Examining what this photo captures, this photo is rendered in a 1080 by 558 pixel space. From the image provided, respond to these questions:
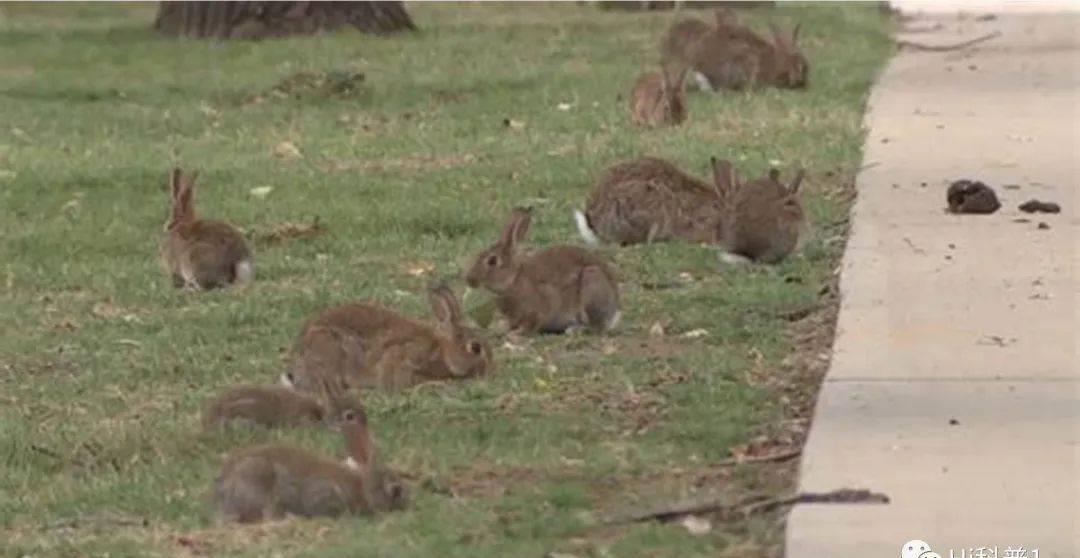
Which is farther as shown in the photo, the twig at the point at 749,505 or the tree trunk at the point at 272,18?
the tree trunk at the point at 272,18

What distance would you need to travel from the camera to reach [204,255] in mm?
10742

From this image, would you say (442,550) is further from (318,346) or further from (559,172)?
(559,172)

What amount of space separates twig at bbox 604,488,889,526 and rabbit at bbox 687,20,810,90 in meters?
10.2

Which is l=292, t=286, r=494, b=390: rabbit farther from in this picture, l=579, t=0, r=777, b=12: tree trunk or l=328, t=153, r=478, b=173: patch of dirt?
l=579, t=0, r=777, b=12: tree trunk

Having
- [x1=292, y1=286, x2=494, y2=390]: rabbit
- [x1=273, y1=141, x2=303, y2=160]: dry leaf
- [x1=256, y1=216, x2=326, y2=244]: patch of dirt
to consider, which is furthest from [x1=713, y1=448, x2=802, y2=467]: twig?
[x1=273, y1=141, x2=303, y2=160]: dry leaf

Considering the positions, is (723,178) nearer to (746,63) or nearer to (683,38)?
(746,63)

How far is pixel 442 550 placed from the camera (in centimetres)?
669

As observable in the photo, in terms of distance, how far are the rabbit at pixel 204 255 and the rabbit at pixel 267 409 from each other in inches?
106

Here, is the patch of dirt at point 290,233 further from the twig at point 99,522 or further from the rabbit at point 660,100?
the twig at point 99,522

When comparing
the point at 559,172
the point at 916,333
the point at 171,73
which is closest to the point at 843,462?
the point at 916,333

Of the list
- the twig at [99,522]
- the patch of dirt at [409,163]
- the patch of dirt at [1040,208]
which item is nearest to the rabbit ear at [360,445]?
the twig at [99,522]

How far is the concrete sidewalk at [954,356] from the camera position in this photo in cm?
675

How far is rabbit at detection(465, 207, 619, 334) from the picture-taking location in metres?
9.45

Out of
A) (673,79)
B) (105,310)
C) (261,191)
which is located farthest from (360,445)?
(673,79)
